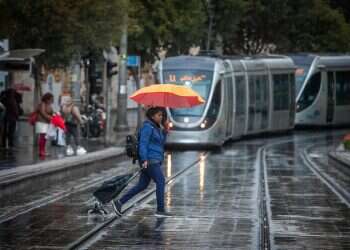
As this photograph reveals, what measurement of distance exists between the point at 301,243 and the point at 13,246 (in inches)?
137

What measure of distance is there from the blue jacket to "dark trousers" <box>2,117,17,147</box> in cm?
1642

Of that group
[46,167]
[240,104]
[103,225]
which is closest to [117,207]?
[103,225]

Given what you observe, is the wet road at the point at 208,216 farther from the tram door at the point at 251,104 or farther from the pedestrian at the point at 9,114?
the tram door at the point at 251,104

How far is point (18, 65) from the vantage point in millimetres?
31016

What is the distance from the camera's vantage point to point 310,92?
5394cm

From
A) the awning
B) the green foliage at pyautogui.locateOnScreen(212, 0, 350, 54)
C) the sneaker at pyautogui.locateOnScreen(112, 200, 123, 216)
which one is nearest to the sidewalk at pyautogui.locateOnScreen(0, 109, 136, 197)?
the awning

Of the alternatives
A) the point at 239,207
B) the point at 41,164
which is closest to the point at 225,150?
the point at 41,164

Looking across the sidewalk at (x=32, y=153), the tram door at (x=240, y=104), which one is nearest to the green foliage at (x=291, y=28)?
the tram door at (x=240, y=104)

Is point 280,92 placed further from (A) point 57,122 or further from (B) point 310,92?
(A) point 57,122

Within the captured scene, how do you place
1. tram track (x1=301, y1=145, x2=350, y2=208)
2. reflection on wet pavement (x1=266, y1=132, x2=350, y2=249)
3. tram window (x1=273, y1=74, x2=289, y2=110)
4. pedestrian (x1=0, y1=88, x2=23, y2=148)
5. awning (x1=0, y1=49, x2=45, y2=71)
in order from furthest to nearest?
tram window (x1=273, y1=74, x2=289, y2=110)
pedestrian (x1=0, y1=88, x2=23, y2=148)
awning (x1=0, y1=49, x2=45, y2=71)
tram track (x1=301, y1=145, x2=350, y2=208)
reflection on wet pavement (x1=266, y1=132, x2=350, y2=249)

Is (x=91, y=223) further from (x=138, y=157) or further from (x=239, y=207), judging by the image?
(x=239, y=207)

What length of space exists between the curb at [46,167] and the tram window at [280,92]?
1668cm

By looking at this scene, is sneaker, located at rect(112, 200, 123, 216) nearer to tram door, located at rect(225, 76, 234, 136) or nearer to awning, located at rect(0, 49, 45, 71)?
awning, located at rect(0, 49, 45, 71)

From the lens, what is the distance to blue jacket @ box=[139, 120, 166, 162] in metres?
17.3
